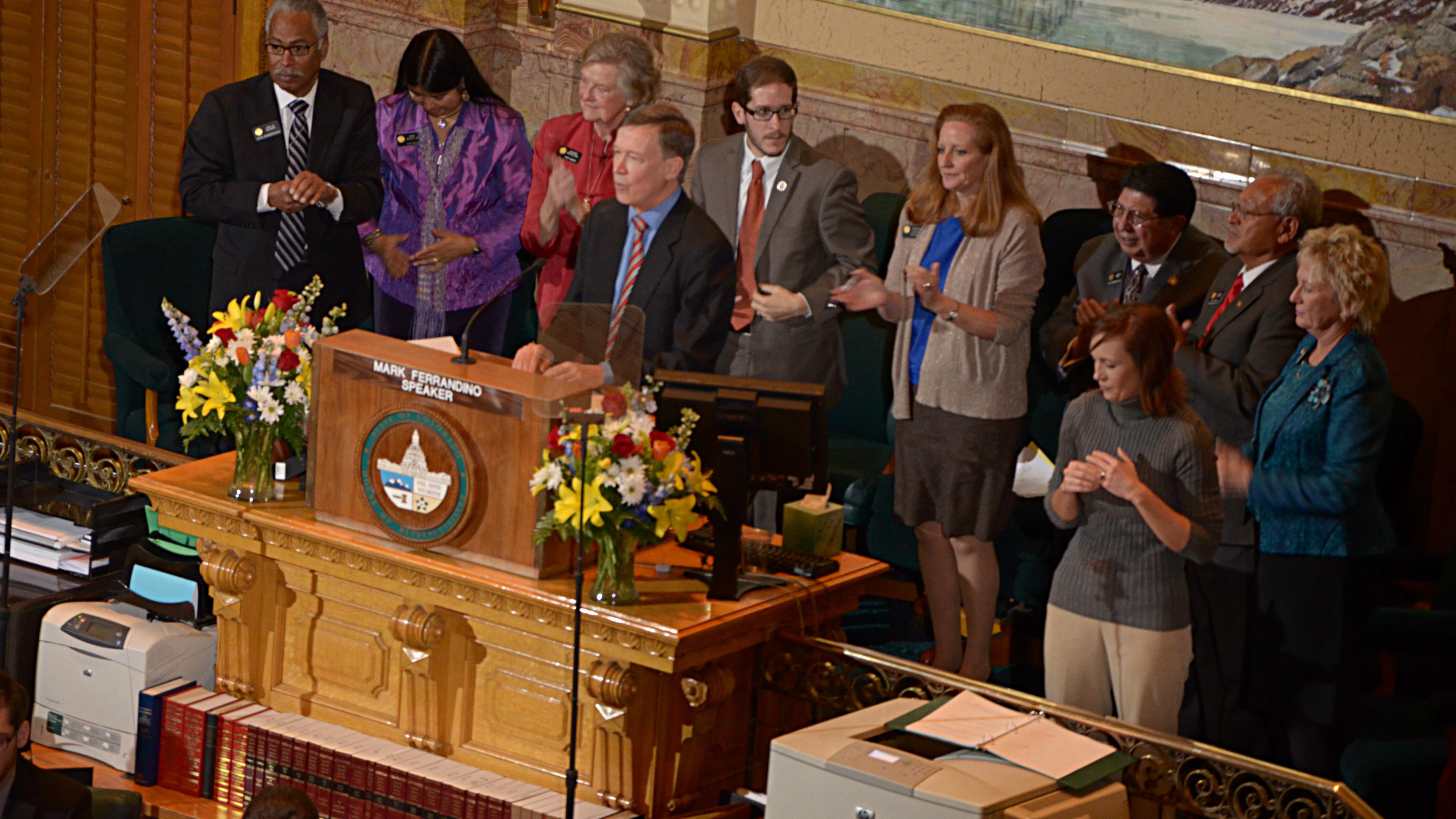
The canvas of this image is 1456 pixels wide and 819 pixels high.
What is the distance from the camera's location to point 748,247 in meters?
6.21

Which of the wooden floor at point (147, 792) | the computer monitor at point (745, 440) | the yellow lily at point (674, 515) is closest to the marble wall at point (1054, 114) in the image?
the computer monitor at point (745, 440)

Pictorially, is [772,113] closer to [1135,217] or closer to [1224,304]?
[1135,217]

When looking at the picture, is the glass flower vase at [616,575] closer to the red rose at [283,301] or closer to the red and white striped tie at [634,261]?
the red and white striped tie at [634,261]

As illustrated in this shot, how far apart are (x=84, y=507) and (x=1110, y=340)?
131 inches

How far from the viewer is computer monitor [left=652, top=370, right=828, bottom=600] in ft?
15.8

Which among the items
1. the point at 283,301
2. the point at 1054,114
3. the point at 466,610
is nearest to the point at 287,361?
the point at 283,301

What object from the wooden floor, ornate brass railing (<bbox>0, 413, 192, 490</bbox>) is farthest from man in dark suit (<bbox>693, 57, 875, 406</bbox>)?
the wooden floor

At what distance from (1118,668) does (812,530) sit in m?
0.87

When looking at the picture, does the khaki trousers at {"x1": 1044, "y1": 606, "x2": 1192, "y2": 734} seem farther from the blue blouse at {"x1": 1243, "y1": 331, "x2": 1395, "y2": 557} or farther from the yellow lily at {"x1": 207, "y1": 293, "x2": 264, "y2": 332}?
the yellow lily at {"x1": 207, "y1": 293, "x2": 264, "y2": 332}

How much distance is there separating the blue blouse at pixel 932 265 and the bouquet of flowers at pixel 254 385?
1745mm

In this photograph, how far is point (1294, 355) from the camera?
5277mm

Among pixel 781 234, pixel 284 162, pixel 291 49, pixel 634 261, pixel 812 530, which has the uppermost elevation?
pixel 291 49

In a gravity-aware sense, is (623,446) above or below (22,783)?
above

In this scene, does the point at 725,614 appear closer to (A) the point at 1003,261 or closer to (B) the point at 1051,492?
(B) the point at 1051,492
